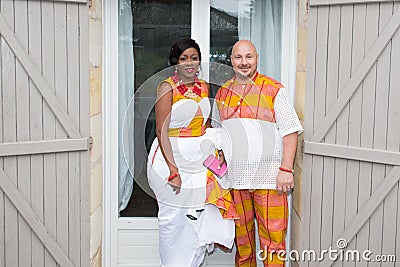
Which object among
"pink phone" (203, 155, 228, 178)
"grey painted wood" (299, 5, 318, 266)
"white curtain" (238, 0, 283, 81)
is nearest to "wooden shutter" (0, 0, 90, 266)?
"pink phone" (203, 155, 228, 178)

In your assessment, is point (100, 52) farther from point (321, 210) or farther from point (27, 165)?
point (321, 210)

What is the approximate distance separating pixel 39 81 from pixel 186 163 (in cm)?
96

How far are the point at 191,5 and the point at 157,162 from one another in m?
1.09

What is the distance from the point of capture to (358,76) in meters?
3.24

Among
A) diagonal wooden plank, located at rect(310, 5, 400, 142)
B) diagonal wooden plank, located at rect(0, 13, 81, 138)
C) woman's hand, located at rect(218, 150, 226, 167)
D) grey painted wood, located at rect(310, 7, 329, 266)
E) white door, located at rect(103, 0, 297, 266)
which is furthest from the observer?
white door, located at rect(103, 0, 297, 266)

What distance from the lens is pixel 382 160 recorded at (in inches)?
126

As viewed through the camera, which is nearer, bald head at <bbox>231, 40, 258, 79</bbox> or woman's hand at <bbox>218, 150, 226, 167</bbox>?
bald head at <bbox>231, 40, 258, 79</bbox>

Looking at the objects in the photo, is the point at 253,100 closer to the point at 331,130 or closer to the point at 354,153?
the point at 331,130

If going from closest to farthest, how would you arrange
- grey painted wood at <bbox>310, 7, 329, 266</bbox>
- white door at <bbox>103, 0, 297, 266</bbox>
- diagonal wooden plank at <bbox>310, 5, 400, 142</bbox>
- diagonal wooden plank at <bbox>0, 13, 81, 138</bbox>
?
diagonal wooden plank at <bbox>310, 5, 400, 142</bbox> < diagonal wooden plank at <bbox>0, 13, 81, 138</bbox> < grey painted wood at <bbox>310, 7, 329, 266</bbox> < white door at <bbox>103, 0, 297, 266</bbox>

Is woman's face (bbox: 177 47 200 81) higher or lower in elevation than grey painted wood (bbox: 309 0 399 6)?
lower

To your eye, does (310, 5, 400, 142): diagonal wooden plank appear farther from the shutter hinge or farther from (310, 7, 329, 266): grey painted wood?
the shutter hinge

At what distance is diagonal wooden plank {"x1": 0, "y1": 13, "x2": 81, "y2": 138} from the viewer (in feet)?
10.7

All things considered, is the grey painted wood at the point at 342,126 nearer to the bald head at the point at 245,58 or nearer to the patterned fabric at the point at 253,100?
the patterned fabric at the point at 253,100

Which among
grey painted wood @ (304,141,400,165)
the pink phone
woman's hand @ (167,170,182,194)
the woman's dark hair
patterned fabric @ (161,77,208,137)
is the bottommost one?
woman's hand @ (167,170,182,194)
